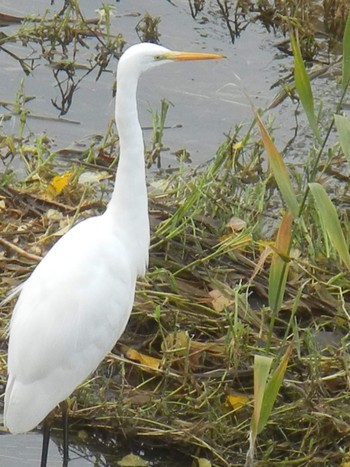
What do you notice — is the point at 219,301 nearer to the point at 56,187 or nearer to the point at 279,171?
the point at 56,187

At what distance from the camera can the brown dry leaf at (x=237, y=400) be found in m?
3.34

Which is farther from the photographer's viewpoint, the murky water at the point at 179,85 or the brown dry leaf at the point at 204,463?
the murky water at the point at 179,85

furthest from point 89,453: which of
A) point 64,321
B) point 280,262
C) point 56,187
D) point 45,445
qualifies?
point 56,187

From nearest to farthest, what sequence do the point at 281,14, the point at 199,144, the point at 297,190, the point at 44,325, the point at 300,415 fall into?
the point at 44,325 < the point at 300,415 < the point at 297,190 < the point at 199,144 < the point at 281,14

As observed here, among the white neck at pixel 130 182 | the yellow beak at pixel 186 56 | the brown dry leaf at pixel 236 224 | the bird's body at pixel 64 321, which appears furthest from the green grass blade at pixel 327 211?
the brown dry leaf at pixel 236 224

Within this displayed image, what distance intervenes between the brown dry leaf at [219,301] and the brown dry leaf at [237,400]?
1.11ft

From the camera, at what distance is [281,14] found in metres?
5.89

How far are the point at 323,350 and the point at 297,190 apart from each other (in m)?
1.13

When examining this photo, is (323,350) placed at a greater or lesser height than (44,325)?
lesser

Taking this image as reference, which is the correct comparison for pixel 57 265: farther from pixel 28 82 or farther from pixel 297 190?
pixel 28 82

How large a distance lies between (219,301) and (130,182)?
71cm

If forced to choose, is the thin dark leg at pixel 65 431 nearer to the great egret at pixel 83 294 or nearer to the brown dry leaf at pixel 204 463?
the great egret at pixel 83 294

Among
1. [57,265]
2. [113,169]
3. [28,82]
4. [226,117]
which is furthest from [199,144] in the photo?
[57,265]

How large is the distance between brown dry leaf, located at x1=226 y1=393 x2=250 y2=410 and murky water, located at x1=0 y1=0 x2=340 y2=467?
1712mm
